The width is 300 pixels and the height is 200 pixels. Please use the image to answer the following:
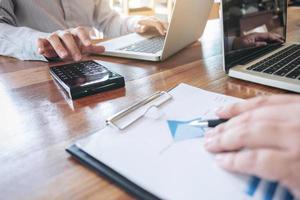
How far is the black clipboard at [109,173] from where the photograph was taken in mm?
312

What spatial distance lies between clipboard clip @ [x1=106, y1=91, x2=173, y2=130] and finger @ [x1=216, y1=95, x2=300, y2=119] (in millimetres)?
117

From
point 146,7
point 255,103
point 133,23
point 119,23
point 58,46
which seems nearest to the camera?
point 255,103

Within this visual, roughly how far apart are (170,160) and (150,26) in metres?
0.77

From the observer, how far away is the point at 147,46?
85cm

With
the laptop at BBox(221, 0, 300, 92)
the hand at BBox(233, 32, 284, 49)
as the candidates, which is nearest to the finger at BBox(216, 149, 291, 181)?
the laptop at BBox(221, 0, 300, 92)

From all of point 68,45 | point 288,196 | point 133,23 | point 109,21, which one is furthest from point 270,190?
point 109,21

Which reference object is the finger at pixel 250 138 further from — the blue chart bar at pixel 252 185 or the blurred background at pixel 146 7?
the blurred background at pixel 146 7

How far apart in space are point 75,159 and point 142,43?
22.7 inches

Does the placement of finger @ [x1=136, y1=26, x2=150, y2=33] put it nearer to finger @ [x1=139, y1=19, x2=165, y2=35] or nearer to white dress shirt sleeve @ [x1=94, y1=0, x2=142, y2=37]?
finger @ [x1=139, y1=19, x2=165, y2=35]

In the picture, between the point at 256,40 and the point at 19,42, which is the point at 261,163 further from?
the point at 19,42

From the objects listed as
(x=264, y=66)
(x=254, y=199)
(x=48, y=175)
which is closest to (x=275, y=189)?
(x=254, y=199)

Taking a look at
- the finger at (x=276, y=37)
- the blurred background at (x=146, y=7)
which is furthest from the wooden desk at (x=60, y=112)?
the blurred background at (x=146, y=7)

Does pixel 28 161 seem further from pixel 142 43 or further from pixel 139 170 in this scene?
pixel 142 43

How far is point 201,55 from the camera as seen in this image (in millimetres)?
827
